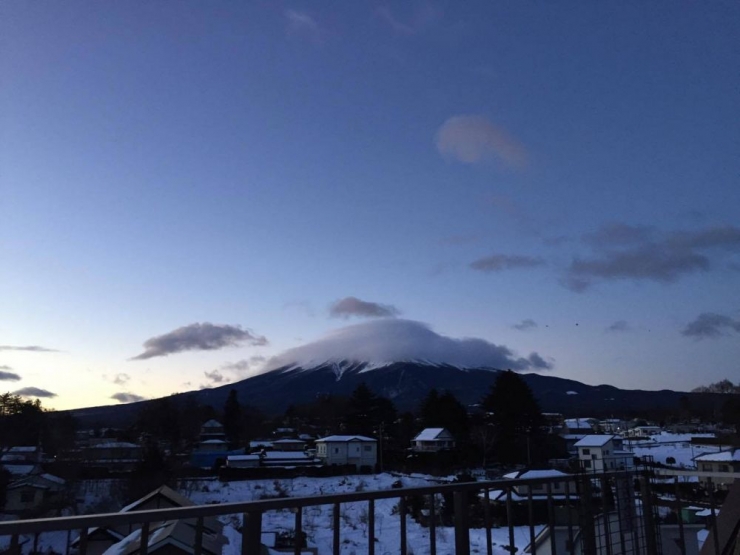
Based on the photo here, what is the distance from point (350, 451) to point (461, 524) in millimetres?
42741

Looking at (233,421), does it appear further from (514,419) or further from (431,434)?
(514,419)

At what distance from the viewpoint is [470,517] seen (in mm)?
3518

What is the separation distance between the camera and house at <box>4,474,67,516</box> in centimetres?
2609

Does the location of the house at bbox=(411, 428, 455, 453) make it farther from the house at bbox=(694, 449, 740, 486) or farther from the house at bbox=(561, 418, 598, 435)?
the house at bbox=(694, 449, 740, 486)

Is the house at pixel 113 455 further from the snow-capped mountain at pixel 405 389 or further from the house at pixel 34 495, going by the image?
the snow-capped mountain at pixel 405 389

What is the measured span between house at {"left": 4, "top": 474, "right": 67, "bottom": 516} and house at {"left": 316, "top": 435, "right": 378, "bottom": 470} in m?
19.5

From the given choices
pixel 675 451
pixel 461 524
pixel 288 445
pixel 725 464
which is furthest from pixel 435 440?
pixel 461 524

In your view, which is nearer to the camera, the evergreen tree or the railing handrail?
the railing handrail

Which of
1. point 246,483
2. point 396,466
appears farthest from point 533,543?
point 396,466

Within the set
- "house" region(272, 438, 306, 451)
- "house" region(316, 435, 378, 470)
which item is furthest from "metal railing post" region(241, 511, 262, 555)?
"house" region(272, 438, 306, 451)

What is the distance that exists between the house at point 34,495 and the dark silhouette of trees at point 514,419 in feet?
96.7

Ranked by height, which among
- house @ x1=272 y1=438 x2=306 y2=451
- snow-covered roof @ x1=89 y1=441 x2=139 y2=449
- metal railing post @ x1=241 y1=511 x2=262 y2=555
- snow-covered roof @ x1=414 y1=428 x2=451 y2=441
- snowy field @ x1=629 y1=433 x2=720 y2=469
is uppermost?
metal railing post @ x1=241 y1=511 x2=262 y2=555

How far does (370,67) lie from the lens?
13.6m

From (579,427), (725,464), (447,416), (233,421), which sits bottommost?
(579,427)
